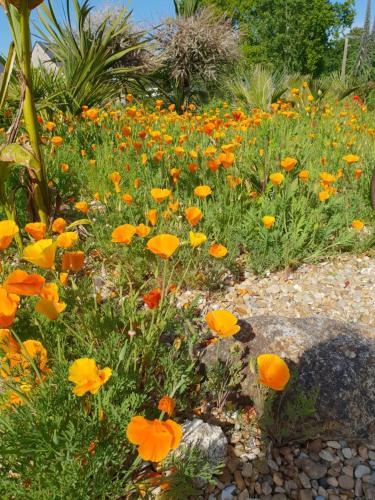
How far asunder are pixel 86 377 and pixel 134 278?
1167mm

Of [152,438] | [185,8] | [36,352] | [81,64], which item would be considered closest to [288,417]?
[152,438]

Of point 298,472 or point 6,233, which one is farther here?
point 298,472

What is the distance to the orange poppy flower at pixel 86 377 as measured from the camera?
90cm

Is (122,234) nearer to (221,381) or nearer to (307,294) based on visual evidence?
(221,381)

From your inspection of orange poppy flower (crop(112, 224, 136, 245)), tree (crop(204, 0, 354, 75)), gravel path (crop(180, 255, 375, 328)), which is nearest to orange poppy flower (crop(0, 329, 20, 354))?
orange poppy flower (crop(112, 224, 136, 245))

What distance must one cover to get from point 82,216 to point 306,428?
2021 mm

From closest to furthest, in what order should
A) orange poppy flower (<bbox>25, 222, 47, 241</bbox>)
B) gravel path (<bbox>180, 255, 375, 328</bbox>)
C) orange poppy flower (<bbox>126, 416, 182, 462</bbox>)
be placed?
orange poppy flower (<bbox>126, 416, 182, 462</bbox>)
orange poppy flower (<bbox>25, 222, 47, 241</bbox>)
gravel path (<bbox>180, 255, 375, 328</bbox>)

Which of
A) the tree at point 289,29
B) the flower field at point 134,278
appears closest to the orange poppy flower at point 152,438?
the flower field at point 134,278

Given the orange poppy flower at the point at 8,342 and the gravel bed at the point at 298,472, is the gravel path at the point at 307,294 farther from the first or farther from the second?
the orange poppy flower at the point at 8,342

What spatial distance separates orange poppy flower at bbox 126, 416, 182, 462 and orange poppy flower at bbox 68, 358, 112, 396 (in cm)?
15

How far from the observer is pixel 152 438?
0.80m

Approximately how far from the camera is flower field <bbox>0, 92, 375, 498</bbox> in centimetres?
95

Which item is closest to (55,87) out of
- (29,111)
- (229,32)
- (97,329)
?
(29,111)

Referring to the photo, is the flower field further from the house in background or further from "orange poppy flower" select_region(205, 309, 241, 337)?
the house in background
